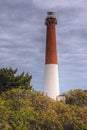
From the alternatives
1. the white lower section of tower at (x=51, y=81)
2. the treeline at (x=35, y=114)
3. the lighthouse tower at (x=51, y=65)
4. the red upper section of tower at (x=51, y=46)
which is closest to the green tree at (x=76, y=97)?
the white lower section of tower at (x=51, y=81)

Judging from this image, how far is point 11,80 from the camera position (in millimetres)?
50906

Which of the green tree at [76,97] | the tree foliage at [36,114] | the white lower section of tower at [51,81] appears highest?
the white lower section of tower at [51,81]

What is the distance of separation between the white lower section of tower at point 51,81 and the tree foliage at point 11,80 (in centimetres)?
301

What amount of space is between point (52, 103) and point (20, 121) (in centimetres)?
527

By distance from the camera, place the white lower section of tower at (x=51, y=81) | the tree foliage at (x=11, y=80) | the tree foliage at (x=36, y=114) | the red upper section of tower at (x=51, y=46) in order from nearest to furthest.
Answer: the tree foliage at (x=36, y=114) < the tree foliage at (x=11, y=80) < the red upper section of tower at (x=51, y=46) < the white lower section of tower at (x=51, y=81)

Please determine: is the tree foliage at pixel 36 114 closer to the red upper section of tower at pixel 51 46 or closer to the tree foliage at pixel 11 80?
the tree foliage at pixel 11 80

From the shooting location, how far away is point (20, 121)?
3900 cm

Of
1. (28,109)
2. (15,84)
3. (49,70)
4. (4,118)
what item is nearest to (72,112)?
(28,109)

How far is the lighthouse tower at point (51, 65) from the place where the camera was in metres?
57.1

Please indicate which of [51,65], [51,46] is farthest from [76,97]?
[51,46]

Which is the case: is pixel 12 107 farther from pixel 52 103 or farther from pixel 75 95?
pixel 75 95

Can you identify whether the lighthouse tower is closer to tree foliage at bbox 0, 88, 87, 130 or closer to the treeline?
the treeline

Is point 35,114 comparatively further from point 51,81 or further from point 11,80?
point 51,81

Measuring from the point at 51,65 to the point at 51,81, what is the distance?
221 centimetres
